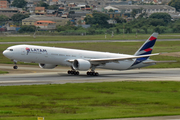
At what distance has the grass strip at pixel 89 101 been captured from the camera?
98.2 feet

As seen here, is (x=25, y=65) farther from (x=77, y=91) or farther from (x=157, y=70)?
(x=77, y=91)

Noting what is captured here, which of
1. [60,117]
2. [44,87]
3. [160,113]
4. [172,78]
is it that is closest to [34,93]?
[44,87]

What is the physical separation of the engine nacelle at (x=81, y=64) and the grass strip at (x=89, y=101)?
10399mm

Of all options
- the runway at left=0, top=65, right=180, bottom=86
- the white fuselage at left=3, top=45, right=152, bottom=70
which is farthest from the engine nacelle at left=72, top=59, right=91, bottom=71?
the runway at left=0, top=65, right=180, bottom=86

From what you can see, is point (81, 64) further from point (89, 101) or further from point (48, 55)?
point (89, 101)

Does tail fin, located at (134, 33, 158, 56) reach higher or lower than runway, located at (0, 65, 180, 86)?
higher

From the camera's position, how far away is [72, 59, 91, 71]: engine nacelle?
5753 cm

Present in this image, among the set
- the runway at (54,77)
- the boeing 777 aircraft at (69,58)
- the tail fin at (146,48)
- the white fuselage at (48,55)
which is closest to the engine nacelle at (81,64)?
the boeing 777 aircraft at (69,58)

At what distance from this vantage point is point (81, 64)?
189 ft

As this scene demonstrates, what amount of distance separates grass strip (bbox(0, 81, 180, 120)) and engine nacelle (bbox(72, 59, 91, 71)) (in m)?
10.4

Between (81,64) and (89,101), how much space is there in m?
21.8

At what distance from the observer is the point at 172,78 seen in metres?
56.8

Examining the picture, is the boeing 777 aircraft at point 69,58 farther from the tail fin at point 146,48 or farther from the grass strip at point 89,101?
the grass strip at point 89,101

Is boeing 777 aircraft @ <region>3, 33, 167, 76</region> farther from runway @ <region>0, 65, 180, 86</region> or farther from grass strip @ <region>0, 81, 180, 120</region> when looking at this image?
grass strip @ <region>0, 81, 180, 120</region>
